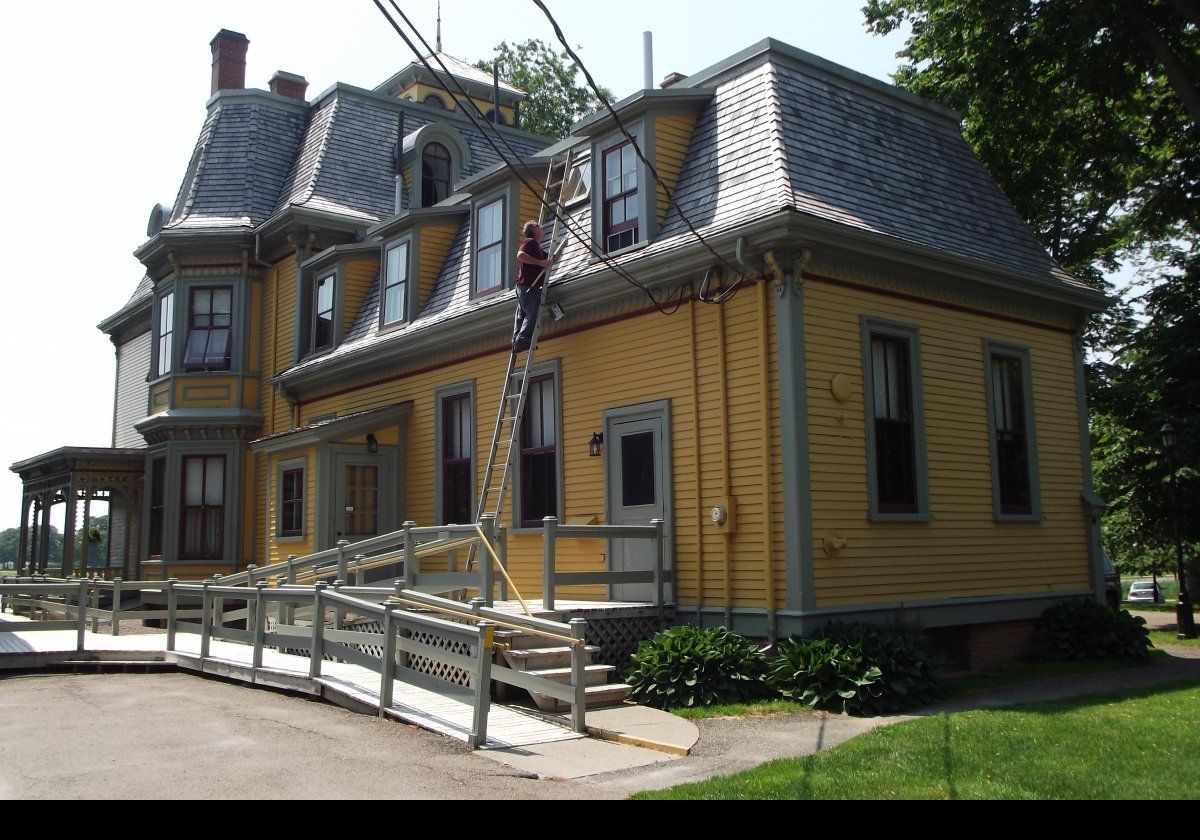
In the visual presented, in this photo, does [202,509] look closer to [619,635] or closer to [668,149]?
[619,635]

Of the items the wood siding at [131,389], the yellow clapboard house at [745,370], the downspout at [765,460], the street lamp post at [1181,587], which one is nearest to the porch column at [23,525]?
the wood siding at [131,389]

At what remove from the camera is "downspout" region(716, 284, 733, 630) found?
12703 mm

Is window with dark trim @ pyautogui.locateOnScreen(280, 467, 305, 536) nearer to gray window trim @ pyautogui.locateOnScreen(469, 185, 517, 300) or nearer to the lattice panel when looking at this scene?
gray window trim @ pyautogui.locateOnScreen(469, 185, 517, 300)

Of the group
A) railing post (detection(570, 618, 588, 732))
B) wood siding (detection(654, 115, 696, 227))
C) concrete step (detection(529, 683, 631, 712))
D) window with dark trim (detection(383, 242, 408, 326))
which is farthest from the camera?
window with dark trim (detection(383, 242, 408, 326))

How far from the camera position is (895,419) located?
1376cm

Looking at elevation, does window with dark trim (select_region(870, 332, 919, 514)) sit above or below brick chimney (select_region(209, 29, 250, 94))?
below

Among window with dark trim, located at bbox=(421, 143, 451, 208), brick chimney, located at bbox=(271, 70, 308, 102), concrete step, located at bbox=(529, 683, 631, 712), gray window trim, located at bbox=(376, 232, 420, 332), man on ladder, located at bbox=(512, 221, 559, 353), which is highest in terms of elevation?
brick chimney, located at bbox=(271, 70, 308, 102)

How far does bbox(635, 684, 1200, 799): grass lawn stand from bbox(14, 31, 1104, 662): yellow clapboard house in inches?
116

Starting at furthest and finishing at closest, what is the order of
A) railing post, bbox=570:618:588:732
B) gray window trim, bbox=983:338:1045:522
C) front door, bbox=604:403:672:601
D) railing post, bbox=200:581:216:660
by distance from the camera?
gray window trim, bbox=983:338:1045:522 → railing post, bbox=200:581:216:660 → front door, bbox=604:403:672:601 → railing post, bbox=570:618:588:732

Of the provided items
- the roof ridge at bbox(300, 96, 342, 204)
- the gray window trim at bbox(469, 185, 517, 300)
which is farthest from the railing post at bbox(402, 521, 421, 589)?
the roof ridge at bbox(300, 96, 342, 204)

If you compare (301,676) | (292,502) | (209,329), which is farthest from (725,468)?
(209,329)

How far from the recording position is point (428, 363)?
18.4m

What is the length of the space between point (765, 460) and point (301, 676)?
563cm

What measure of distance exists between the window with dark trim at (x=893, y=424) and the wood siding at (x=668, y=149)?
333 centimetres
